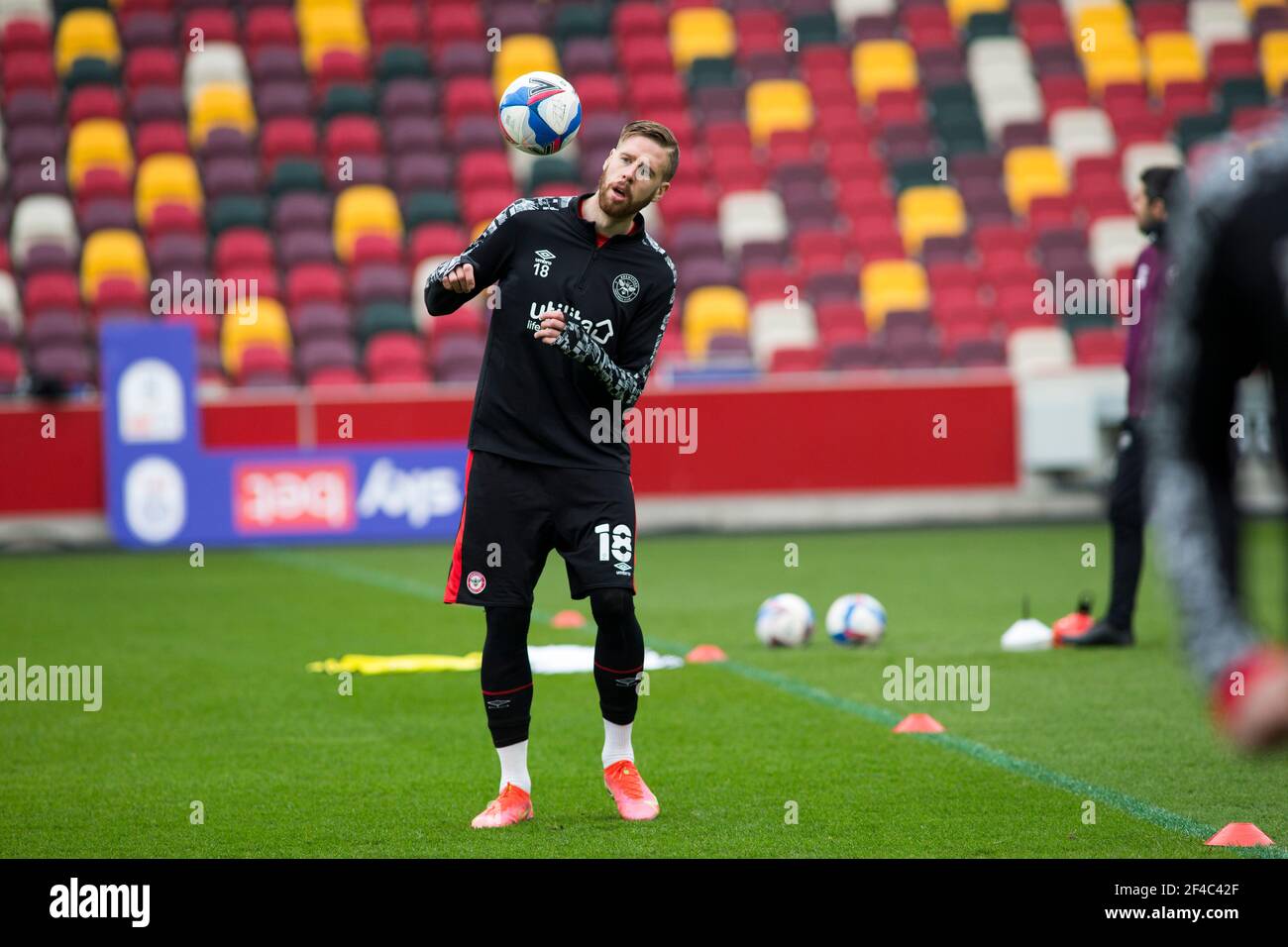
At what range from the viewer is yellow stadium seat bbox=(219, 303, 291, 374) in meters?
20.8

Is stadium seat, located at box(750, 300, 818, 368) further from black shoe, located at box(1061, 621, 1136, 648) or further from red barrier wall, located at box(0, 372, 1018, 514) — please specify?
black shoe, located at box(1061, 621, 1136, 648)

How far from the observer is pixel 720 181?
2386 centimetres

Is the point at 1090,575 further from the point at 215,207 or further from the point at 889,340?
the point at 215,207

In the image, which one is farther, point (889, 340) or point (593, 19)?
point (593, 19)

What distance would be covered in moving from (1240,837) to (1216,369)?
3173 mm

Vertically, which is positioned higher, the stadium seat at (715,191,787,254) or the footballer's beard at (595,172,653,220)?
the stadium seat at (715,191,787,254)

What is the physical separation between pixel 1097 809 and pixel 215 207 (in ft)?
60.2

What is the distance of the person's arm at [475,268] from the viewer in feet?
18.4

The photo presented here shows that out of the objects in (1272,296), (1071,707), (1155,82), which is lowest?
(1071,707)

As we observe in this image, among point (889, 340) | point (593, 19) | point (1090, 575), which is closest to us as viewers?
point (1090, 575)

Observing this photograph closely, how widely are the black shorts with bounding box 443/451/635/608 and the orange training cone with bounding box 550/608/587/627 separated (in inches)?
223

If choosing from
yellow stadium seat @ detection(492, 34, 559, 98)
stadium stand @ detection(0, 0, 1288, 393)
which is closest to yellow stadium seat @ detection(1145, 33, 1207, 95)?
stadium stand @ detection(0, 0, 1288, 393)

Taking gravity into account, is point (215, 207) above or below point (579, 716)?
above

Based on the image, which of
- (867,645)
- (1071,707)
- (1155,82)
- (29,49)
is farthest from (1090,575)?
(29,49)
